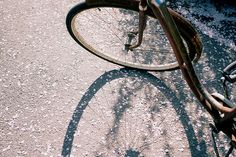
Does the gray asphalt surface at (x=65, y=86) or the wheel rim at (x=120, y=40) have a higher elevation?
the wheel rim at (x=120, y=40)

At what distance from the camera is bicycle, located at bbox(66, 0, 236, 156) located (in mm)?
2760

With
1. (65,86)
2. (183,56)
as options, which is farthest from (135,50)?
(183,56)

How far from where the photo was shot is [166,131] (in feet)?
11.2

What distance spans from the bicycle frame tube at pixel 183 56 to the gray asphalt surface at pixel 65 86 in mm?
624

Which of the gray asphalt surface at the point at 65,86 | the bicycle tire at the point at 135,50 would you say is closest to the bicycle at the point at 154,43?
the bicycle tire at the point at 135,50

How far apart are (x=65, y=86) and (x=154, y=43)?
128 cm

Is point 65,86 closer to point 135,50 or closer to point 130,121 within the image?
point 130,121

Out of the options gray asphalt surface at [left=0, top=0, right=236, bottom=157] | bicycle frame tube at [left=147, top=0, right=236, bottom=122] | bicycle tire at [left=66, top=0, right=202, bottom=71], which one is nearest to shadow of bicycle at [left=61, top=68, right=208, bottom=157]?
gray asphalt surface at [left=0, top=0, right=236, bottom=157]

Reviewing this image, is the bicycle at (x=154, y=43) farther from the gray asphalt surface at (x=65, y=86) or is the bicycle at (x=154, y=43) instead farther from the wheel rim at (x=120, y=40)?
the gray asphalt surface at (x=65, y=86)

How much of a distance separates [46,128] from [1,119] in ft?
1.56

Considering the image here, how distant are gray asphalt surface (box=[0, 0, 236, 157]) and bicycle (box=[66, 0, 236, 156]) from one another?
0.21 m

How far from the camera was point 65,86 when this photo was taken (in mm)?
3717

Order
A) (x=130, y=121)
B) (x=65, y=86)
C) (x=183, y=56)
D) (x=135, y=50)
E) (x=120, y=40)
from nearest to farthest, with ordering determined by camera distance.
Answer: (x=183, y=56)
(x=130, y=121)
(x=65, y=86)
(x=135, y=50)
(x=120, y=40)

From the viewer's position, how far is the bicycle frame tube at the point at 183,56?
2.66 metres
